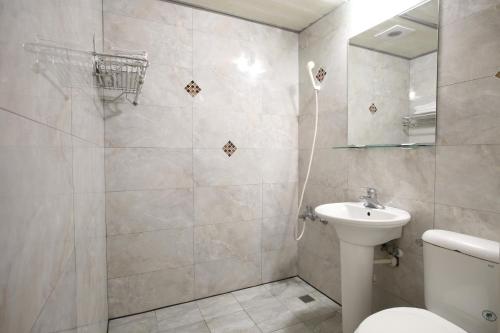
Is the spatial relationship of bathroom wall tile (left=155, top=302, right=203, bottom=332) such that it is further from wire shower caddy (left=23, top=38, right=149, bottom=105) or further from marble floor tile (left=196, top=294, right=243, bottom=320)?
wire shower caddy (left=23, top=38, right=149, bottom=105)

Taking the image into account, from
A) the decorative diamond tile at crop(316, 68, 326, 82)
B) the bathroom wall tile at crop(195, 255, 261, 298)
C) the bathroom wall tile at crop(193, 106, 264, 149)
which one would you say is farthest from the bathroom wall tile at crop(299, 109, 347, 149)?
the bathroom wall tile at crop(195, 255, 261, 298)

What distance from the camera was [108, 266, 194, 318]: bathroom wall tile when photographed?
1743mm

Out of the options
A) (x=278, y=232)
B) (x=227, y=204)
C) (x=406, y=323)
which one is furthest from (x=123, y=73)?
(x=406, y=323)

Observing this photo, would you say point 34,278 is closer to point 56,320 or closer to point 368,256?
point 56,320

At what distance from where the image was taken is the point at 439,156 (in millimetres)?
1280

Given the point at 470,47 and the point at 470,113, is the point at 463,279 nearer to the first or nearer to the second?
the point at 470,113

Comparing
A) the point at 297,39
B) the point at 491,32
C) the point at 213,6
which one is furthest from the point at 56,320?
the point at 297,39

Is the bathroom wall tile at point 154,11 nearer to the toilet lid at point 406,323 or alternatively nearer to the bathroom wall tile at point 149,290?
the bathroom wall tile at point 149,290

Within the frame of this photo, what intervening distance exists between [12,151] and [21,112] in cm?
7

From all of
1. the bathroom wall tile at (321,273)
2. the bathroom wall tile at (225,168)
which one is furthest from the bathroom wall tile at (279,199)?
the bathroom wall tile at (321,273)

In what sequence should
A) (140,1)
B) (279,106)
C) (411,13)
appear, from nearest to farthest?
1. (411,13)
2. (140,1)
3. (279,106)

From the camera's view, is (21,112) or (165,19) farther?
(165,19)

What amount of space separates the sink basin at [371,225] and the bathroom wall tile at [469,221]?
6.1 inches

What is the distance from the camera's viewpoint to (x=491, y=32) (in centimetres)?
108
